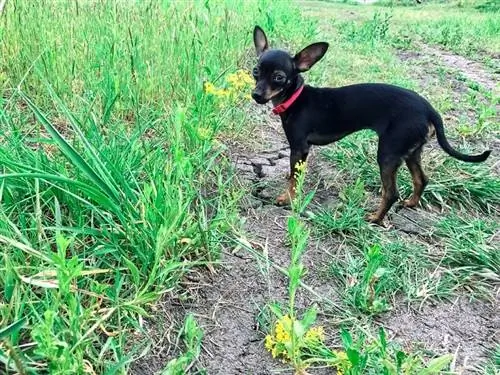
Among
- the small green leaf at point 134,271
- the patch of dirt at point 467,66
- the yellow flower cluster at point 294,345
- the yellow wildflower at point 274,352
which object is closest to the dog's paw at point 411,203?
the yellow flower cluster at point 294,345

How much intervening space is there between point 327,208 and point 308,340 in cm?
114

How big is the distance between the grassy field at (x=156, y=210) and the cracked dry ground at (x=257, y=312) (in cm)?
4

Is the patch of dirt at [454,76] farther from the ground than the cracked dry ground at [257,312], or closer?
closer

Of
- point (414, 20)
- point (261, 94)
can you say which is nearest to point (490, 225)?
point (261, 94)

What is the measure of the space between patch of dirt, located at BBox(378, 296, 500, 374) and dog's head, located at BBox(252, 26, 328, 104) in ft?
4.61

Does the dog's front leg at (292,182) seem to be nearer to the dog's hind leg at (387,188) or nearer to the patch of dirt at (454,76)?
the dog's hind leg at (387,188)

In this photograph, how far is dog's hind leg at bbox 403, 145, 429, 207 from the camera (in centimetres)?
279

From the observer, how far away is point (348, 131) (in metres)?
2.94

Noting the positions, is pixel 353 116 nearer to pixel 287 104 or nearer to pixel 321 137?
pixel 321 137

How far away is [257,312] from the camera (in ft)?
6.33

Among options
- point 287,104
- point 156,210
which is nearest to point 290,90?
point 287,104

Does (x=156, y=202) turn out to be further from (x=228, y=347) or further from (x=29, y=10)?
(x=29, y=10)

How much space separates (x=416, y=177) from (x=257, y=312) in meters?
1.38

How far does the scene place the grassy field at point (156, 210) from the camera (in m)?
1.54
